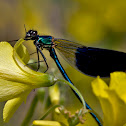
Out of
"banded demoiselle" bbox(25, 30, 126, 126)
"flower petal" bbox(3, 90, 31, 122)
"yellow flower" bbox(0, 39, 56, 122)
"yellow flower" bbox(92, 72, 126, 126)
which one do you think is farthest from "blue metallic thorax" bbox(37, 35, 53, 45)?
"yellow flower" bbox(92, 72, 126, 126)

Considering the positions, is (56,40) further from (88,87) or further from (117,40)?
(117,40)

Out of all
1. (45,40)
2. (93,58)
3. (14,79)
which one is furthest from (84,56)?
(14,79)

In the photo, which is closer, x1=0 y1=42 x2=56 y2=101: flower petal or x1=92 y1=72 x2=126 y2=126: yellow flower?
x1=92 y1=72 x2=126 y2=126: yellow flower

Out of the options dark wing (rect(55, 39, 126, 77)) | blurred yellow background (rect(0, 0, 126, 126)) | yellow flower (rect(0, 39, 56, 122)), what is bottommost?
blurred yellow background (rect(0, 0, 126, 126))

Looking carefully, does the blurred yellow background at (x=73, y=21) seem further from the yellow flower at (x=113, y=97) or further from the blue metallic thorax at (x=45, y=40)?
the yellow flower at (x=113, y=97)

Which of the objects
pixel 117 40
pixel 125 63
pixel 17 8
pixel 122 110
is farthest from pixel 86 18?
pixel 122 110

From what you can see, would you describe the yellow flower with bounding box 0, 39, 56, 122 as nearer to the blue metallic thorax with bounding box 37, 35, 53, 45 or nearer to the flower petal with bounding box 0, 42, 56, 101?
the flower petal with bounding box 0, 42, 56, 101
